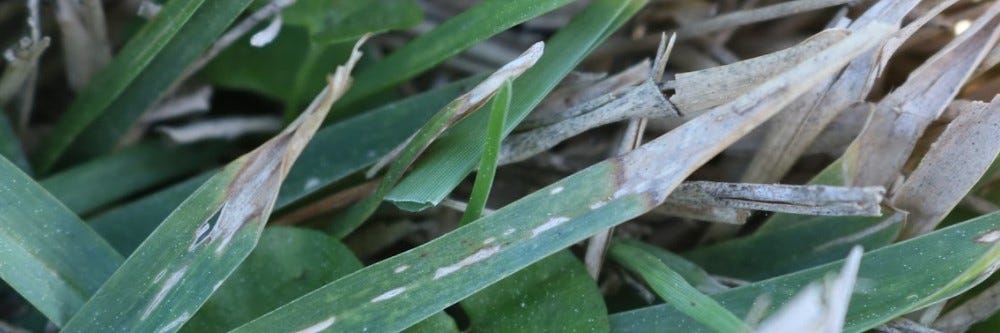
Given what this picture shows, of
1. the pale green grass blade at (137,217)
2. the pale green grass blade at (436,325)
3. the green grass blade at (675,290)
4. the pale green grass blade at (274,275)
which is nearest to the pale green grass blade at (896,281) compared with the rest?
the green grass blade at (675,290)

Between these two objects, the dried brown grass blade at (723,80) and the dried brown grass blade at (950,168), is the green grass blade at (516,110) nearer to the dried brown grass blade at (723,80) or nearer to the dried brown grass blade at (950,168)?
the dried brown grass blade at (723,80)

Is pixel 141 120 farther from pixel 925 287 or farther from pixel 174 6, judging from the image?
pixel 925 287

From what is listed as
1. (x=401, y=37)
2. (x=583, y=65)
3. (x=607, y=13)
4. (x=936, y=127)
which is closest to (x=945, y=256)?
(x=936, y=127)

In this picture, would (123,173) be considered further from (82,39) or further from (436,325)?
(436,325)

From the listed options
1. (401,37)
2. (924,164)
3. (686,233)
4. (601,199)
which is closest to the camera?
(601,199)

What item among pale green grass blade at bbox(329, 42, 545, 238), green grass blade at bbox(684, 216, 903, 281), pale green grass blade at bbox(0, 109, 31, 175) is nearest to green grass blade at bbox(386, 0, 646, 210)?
pale green grass blade at bbox(329, 42, 545, 238)

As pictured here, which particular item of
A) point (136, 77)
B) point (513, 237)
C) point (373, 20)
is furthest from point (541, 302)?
point (136, 77)
